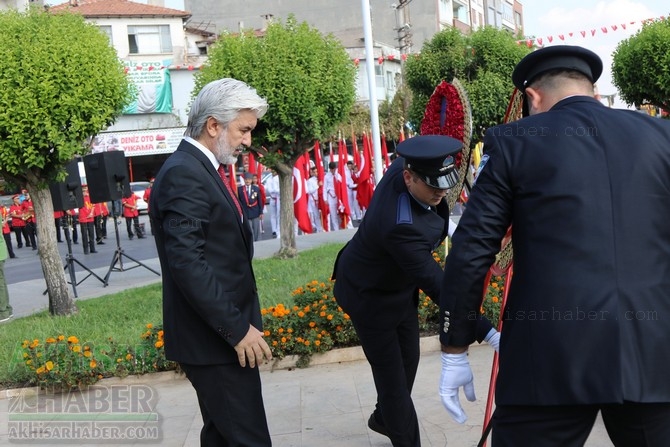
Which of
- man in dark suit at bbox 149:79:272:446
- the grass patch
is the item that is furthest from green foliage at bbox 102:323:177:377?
man in dark suit at bbox 149:79:272:446

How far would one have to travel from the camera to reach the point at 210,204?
3.26 meters

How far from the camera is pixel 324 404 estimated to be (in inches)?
218

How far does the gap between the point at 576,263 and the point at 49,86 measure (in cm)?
711

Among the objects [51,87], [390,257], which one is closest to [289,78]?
[51,87]

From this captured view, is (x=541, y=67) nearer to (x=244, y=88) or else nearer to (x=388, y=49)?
(x=244, y=88)

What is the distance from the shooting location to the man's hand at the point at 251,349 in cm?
323

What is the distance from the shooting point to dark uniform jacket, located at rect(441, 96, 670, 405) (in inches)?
91.2

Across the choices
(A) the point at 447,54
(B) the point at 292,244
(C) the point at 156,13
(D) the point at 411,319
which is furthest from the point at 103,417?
(C) the point at 156,13

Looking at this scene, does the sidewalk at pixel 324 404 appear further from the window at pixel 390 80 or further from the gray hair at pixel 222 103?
the window at pixel 390 80

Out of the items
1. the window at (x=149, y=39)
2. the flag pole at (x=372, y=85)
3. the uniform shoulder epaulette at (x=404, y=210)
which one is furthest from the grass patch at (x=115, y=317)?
the window at (x=149, y=39)

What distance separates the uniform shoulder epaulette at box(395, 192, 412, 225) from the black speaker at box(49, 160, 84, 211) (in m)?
9.84

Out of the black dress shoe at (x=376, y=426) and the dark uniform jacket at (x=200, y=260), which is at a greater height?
the dark uniform jacket at (x=200, y=260)

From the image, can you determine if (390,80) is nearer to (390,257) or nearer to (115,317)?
(115,317)

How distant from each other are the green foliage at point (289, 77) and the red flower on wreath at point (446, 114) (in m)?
6.86
